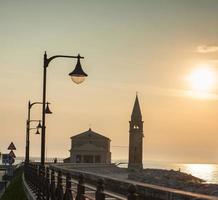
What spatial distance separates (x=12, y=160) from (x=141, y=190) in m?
29.0

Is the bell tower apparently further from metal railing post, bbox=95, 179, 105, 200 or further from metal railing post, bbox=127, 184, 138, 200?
metal railing post, bbox=127, 184, 138, 200

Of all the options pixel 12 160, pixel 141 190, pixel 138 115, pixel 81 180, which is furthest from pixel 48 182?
pixel 138 115

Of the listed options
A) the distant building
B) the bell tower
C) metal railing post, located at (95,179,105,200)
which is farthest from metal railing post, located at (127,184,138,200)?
the distant building

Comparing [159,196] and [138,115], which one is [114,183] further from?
[138,115]

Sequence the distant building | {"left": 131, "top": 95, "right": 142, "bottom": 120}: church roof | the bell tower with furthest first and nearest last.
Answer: the distant building
the bell tower
{"left": 131, "top": 95, "right": 142, "bottom": 120}: church roof

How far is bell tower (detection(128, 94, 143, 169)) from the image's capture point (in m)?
114

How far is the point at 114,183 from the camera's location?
10.1 m

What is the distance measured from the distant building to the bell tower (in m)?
6.78

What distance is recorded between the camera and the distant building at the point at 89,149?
119062 millimetres

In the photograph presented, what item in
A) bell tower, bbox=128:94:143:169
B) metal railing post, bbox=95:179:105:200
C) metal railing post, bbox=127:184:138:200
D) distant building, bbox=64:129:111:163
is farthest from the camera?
distant building, bbox=64:129:111:163

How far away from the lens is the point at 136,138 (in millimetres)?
116750

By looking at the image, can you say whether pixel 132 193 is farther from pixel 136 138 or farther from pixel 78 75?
pixel 136 138

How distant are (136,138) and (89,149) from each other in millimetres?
10307

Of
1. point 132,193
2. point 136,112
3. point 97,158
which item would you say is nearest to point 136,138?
point 136,112
